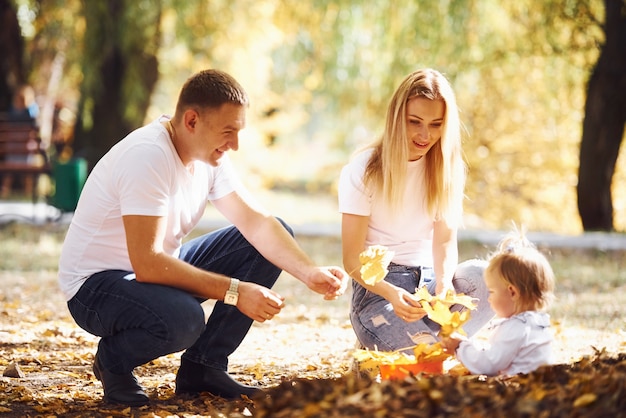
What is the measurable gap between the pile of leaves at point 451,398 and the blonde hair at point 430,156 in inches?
49.0

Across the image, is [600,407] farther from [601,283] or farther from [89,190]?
[601,283]

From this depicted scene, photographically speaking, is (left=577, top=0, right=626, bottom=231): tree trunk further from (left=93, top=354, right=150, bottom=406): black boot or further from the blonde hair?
(left=93, top=354, right=150, bottom=406): black boot

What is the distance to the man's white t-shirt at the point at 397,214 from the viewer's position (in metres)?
3.61

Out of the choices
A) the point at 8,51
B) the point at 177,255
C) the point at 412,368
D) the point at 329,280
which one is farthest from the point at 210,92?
the point at 8,51

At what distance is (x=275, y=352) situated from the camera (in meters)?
4.39

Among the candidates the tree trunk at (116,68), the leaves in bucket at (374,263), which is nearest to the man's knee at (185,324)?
the leaves in bucket at (374,263)

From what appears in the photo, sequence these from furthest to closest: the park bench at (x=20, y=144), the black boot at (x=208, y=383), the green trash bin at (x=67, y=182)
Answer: the park bench at (x=20, y=144) < the green trash bin at (x=67, y=182) < the black boot at (x=208, y=383)

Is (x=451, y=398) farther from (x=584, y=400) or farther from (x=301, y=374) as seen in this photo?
(x=301, y=374)

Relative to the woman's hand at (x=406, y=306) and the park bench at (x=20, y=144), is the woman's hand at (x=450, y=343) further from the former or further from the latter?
the park bench at (x=20, y=144)

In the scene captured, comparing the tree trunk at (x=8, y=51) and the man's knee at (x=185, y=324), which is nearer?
the man's knee at (x=185, y=324)

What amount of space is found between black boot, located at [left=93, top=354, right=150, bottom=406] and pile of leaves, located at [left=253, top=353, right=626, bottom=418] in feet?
3.20

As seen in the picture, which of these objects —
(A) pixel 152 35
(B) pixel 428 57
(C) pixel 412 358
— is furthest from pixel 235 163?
(C) pixel 412 358

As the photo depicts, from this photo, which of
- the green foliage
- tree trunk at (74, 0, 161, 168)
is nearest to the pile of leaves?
the green foliage

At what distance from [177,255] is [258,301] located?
1.87 feet
